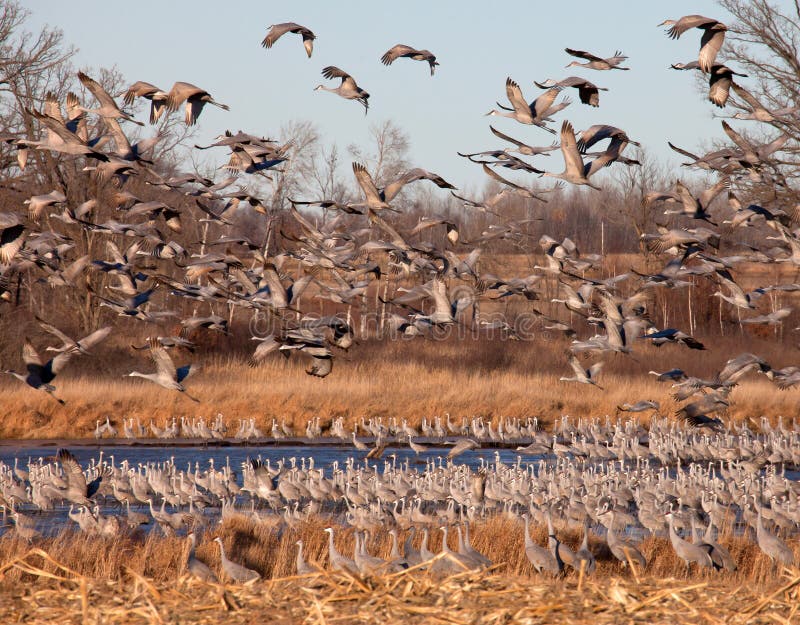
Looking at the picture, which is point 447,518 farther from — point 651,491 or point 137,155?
point 137,155

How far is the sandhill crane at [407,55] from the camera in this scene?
1447 centimetres

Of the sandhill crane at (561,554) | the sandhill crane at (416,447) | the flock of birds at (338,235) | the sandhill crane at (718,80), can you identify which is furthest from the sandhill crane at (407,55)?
the sandhill crane at (416,447)

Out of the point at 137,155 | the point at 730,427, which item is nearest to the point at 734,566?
the point at 137,155

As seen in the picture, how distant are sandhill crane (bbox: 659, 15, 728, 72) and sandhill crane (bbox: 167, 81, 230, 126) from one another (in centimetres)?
530

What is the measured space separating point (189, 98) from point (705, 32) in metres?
6.22

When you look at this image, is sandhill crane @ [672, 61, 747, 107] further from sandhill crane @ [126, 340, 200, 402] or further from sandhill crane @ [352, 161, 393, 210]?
sandhill crane @ [126, 340, 200, 402]

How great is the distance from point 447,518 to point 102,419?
14.2 meters

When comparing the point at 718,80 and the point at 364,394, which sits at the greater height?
the point at 718,80

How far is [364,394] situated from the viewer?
31.4 metres

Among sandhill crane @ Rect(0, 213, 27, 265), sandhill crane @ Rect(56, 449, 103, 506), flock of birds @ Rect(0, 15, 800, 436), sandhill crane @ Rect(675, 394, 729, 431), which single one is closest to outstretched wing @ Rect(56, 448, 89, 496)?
sandhill crane @ Rect(56, 449, 103, 506)

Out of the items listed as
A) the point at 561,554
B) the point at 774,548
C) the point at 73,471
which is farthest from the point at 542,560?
the point at 73,471

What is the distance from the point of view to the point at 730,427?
97.9ft

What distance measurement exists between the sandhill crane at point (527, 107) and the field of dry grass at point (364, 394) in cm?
1440

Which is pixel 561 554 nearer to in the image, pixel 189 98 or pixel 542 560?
pixel 542 560
